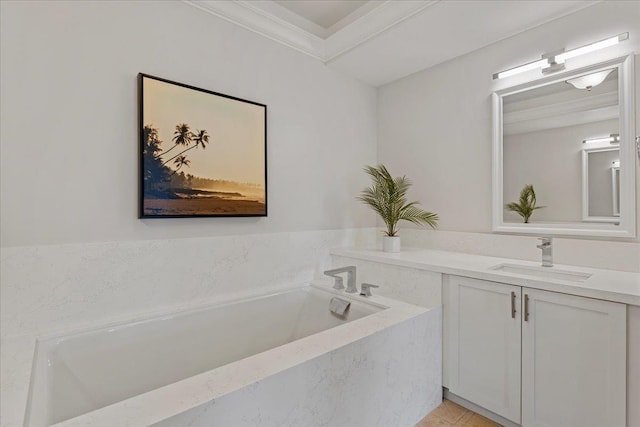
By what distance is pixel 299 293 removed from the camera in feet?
7.64

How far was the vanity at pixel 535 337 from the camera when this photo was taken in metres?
1.34

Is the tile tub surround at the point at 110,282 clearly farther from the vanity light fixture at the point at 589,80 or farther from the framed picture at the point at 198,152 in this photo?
the vanity light fixture at the point at 589,80

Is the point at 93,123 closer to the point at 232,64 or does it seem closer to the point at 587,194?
the point at 232,64

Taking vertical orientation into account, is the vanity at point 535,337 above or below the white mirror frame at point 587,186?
below

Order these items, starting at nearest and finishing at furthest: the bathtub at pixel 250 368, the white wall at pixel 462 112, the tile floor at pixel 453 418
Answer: the bathtub at pixel 250 368 → the tile floor at pixel 453 418 → the white wall at pixel 462 112

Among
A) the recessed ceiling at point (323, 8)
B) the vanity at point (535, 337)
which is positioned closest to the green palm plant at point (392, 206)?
the vanity at point (535, 337)

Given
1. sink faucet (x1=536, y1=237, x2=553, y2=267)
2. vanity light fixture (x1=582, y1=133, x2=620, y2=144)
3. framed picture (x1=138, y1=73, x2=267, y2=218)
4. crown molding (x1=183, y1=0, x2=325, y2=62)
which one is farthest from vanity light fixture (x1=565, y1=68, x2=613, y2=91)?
framed picture (x1=138, y1=73, x2=267, y2=218)

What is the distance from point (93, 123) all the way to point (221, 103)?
720 millimetres

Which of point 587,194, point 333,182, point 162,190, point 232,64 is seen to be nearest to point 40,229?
point 162,190

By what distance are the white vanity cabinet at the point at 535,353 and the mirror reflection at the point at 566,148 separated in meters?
0.73

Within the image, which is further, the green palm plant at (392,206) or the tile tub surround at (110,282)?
the green palm plant at (392,206)

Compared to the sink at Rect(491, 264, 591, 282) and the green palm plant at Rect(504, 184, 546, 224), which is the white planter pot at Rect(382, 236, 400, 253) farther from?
the green palm plant at Rect(504, 184, 546, 224)

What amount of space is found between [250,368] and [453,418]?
1.32m

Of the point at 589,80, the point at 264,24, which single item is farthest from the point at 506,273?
the point at 264,24
